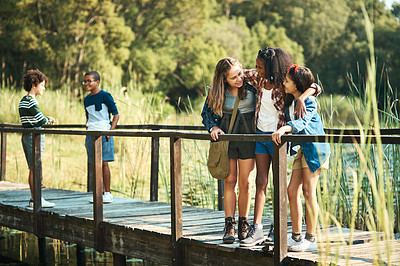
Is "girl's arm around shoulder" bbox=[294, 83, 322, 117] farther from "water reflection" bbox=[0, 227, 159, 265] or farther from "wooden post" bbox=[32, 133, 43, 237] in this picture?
"water reflection" bbox=[0, 227, 159, 265]

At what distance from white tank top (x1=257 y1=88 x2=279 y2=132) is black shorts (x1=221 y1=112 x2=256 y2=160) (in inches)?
4.9

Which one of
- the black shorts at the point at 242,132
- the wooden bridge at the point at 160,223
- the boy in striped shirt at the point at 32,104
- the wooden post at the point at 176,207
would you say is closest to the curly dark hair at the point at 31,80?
the boy in striped shirt at the point at 32,104

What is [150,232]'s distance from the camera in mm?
4707

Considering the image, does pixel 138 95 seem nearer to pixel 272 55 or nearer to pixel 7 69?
pixel 272 55

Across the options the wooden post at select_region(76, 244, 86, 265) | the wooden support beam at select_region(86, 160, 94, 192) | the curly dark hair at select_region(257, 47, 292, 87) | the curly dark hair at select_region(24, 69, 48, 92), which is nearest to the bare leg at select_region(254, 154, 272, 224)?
the curly dark hair at select_region(257, 47, 292, 87)

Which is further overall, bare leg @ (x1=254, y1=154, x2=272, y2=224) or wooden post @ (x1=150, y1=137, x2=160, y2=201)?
wooden post @ (x1=150, y1=137, x2=160, y2=201)

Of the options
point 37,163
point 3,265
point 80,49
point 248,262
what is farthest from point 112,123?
point 80,49

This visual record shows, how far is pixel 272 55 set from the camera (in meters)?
3.80

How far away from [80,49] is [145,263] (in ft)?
69.2

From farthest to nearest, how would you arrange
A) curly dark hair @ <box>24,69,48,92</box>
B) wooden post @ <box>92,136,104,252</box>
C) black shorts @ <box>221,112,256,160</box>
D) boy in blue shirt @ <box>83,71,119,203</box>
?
boy in blue shirt @ <box>83,71,119,203</box>, curly dark hair @ <box>24,69,48,92</box>, wooden post @ <box>92,136,104,252</box>, black shorts @ <box>221,112,256,160</box>

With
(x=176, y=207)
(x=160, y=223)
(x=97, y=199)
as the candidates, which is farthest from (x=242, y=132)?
(x=97, y=199)

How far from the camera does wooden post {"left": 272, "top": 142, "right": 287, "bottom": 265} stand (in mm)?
3656

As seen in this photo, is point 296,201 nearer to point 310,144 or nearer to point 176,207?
point 310,144

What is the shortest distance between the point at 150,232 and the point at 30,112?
197 cm
